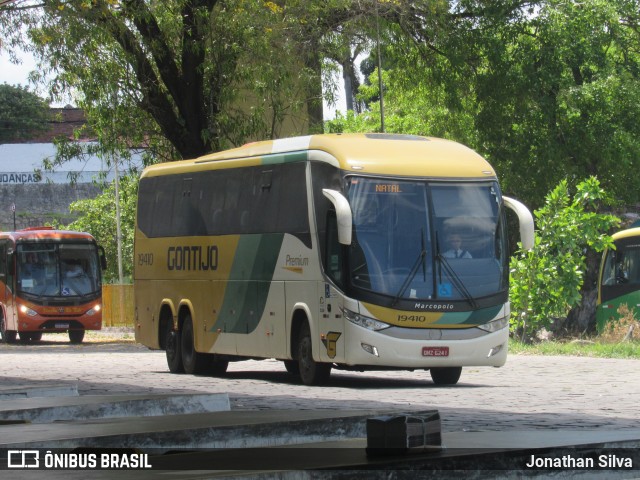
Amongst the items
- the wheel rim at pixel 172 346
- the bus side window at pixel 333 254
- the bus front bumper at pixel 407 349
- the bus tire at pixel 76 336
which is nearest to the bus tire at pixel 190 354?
the wheel rim at pixel 172 346

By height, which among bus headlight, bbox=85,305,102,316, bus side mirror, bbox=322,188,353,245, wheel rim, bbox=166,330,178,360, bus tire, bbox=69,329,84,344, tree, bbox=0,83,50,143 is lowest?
bus tire, bbox=69,329,84,344

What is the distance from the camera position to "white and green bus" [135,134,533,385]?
1747 cm

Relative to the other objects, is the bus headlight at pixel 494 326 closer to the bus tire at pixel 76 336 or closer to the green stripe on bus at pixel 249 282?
the green stripe on bus at pixel 249 282

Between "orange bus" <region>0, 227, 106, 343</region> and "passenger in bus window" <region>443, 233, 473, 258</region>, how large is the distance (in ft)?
82.0

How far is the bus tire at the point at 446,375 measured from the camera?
18641mm

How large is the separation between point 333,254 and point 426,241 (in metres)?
1.26

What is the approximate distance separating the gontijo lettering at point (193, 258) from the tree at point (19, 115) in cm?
6986

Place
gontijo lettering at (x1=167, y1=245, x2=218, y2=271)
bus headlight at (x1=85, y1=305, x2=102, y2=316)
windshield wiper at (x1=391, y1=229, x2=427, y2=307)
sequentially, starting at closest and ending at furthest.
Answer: windshield wiper at (x1=391, y1=229, x2=427, y2=307) → gontijo lettering at (x1=167, y1=245, x2=218, y2=271) → bus headlight at (x1=85, y1=305, x2=102, y2=316)

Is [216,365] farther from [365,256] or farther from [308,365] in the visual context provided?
[365,256]

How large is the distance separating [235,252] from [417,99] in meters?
19.5

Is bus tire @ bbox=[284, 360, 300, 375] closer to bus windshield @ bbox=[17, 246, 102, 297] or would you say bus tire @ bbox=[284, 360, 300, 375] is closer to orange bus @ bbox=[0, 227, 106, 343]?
orange bus @ bbox=[0, 227, 106, 343]

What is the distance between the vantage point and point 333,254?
58.4ft

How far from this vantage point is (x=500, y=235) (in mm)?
18312

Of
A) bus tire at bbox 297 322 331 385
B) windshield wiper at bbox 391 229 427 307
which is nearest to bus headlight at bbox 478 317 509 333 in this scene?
windshield wiper at bbox 391 229 427 307
